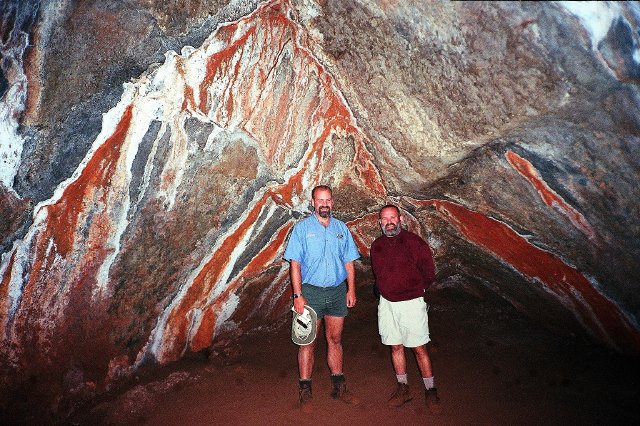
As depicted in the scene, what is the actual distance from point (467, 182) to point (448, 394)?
5.62 feet

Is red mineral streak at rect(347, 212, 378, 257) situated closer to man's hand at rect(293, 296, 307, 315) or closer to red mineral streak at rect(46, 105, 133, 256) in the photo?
man's hand at rect(293, 296, 307, 315)

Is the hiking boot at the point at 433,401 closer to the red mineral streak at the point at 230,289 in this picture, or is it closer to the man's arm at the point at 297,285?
the man's arm at the point at 297,285

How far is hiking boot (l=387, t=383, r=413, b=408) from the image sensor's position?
3.46 m

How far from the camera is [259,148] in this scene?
3584mm

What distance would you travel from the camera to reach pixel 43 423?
Result: 2.91 meters

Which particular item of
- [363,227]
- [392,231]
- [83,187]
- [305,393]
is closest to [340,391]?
[305,393]

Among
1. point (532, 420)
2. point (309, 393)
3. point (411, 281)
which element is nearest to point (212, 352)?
point (309, 393)

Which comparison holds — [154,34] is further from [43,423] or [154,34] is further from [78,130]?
[43,423]

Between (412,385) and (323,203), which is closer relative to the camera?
(323,203)

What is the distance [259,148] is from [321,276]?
1.12m

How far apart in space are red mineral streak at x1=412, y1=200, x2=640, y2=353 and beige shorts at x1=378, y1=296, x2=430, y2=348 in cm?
104

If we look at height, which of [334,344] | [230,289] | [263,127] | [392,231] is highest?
[263,127]

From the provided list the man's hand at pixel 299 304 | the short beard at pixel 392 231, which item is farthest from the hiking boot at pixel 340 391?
the short beard at pixel 392 231

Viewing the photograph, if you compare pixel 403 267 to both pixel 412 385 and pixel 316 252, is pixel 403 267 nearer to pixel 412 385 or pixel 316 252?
pixel 316 252
